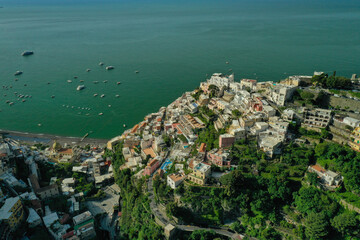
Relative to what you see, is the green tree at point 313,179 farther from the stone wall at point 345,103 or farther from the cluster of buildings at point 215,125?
the stone wall at point 345,103

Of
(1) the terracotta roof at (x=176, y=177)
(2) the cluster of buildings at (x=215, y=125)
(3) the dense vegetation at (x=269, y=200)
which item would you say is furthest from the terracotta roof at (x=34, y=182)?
(1) the terracotta roof at (x=176, y=177)

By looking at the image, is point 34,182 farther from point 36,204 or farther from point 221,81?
point 221,81

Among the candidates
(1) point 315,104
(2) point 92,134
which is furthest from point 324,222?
(2) point 92,134

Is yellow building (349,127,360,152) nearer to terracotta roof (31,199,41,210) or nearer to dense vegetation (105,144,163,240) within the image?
dense vegetation (105,144,163,240)

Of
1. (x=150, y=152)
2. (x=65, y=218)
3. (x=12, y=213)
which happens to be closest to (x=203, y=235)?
(x=65, y=218)

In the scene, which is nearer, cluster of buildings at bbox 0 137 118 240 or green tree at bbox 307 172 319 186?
green tree at bbox 307 172 319 186

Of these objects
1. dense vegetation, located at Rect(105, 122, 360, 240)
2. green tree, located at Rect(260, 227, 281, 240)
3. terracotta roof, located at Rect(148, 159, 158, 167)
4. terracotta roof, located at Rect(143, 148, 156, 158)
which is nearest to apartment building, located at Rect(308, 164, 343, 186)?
dense vegetation, located at Rect(105, 122, 360, 240)
